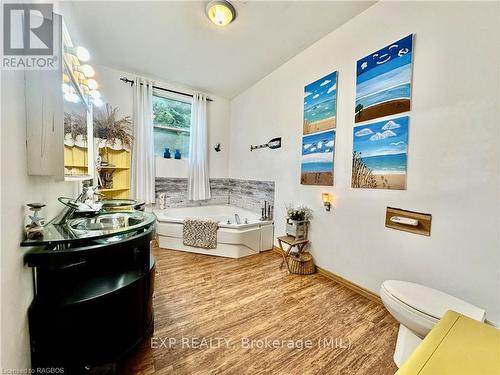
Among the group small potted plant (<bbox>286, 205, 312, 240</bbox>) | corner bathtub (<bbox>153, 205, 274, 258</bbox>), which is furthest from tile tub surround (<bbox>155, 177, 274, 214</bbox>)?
small potted plant (<bbox>286, 205, 312, 240</bbox>)

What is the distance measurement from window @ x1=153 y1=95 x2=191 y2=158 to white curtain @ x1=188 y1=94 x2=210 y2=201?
0.72 feet

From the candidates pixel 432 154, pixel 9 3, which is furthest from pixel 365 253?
pixel 9 3

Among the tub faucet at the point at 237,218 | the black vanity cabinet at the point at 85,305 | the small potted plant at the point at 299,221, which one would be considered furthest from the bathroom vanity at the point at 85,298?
the tub faucet at the point at 237,218

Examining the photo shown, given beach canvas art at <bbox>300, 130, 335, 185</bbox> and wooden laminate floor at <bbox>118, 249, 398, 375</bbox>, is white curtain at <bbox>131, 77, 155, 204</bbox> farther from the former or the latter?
beach canvas art at <bbox>300, 130, 335, 185</bbox>

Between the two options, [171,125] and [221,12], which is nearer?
[221,12]

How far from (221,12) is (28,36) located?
1.63 metres

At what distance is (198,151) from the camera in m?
3.96

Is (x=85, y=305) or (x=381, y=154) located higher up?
(x=381, y=154)

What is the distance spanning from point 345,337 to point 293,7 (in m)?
2.97

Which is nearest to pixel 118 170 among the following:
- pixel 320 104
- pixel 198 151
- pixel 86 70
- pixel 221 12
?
pixel 198 151

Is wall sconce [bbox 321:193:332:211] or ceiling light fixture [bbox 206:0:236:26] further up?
ceiling light fixture [bbox 206:0:236:26]

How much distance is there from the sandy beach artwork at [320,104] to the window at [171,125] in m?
2.50

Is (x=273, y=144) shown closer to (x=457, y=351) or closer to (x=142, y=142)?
(x=142, y=142)

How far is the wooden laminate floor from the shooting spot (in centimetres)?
123
